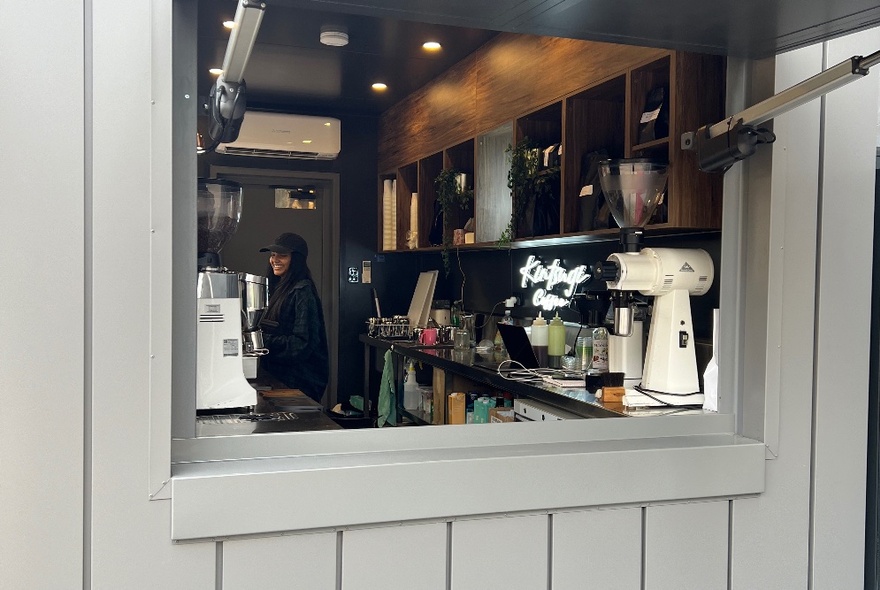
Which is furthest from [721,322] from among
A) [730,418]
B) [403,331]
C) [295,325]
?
[295,325]

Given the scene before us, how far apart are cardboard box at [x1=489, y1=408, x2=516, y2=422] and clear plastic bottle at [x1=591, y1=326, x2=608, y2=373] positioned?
1.28ft

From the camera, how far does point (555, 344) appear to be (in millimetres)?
3986

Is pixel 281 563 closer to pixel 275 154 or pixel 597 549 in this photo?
pixel 597 549

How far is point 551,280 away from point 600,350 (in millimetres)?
1066

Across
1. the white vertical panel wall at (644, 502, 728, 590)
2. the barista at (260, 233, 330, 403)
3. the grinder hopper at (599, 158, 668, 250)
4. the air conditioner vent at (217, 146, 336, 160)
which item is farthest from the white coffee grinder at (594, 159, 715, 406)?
the air conditioner vent at (217, 146, 336, 160)

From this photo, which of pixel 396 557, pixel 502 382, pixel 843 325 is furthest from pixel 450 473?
pixel 502 382

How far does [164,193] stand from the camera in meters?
1.45

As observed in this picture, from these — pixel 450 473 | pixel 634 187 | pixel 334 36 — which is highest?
pixel 334 36

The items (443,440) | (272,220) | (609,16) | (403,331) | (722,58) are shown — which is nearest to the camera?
(609,16)

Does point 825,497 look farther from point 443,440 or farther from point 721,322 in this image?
point 443,440

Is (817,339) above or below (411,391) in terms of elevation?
above

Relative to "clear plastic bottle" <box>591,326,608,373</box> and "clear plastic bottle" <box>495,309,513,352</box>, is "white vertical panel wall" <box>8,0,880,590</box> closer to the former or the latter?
"clear plastic bottle" <box>591,326,608,373</box>

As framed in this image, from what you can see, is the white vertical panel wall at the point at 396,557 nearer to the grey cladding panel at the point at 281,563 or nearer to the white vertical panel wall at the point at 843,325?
the grey cladding panel at the point at 281,563

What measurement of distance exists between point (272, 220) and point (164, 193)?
17.1 ft
